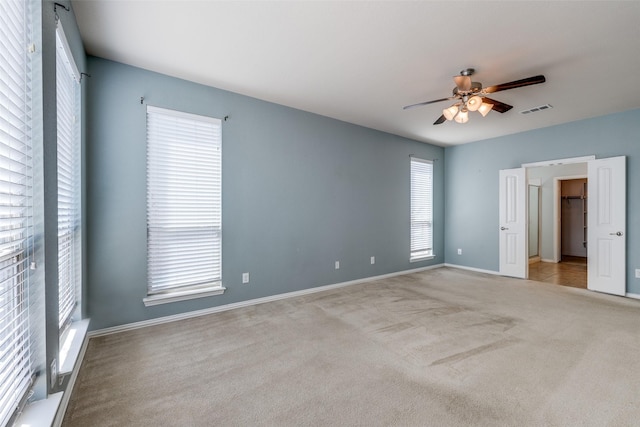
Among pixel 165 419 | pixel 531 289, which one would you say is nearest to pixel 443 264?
pixel 531 289

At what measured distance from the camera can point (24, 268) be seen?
4.40 feet

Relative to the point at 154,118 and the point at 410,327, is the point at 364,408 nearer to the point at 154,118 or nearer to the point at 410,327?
the point at 410,327

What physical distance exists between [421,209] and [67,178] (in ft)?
18.3

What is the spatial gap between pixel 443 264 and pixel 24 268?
260 inches

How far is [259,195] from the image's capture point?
370cm

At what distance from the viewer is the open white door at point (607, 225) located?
4.03 m

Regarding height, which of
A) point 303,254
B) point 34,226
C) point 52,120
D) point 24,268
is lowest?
point 303,254

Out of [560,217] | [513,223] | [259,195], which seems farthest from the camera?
[560,217]

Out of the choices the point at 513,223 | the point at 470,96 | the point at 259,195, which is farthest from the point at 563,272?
the point at 259,195

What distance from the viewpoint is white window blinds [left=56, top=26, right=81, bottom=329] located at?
1968 mm

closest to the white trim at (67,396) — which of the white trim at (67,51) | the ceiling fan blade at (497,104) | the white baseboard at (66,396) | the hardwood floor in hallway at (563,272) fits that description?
the white baseboard at (66,396)

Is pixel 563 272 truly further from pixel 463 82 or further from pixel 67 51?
pixel 67 51

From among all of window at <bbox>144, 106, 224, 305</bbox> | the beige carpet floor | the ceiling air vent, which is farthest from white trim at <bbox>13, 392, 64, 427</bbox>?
the ceiling air vent

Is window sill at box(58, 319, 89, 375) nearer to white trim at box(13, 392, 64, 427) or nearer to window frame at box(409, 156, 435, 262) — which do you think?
white trim at box(13, 392, 64, 427)
